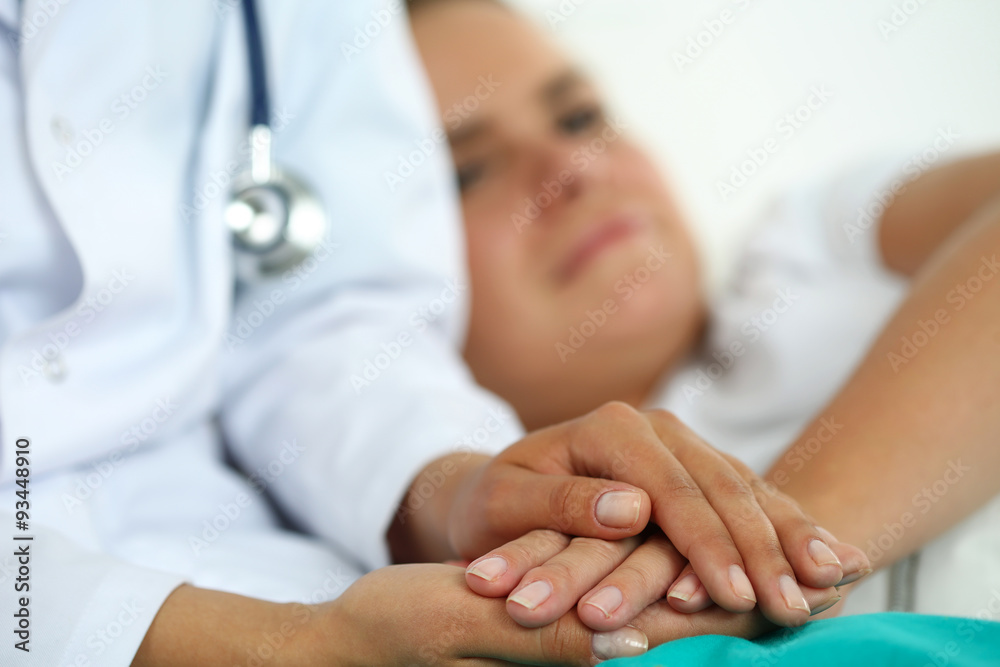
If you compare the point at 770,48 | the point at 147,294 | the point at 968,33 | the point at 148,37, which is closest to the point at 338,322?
the point at 147,294

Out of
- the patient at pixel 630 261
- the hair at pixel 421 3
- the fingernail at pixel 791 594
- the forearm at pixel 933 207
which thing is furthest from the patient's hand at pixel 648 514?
the hair at pixel 421 3

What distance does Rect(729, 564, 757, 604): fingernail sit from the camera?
13.6 inches

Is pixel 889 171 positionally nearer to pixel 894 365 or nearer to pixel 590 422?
pixel 894 365

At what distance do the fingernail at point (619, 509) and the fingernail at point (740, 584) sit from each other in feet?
0.17

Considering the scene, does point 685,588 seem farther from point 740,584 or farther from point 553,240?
point 553,240

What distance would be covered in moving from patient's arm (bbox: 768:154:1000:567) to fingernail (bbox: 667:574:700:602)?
135mm

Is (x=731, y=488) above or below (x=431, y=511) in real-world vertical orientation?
above

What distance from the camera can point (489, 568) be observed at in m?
0.37

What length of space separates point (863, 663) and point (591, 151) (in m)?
0.67

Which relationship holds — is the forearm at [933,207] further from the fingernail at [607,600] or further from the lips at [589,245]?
the fingernail at [607,600]

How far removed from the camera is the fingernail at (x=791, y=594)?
341 millimetres

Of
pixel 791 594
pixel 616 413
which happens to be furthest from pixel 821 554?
pixel 616 413

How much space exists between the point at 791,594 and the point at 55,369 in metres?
0.48

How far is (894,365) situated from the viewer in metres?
0.51
